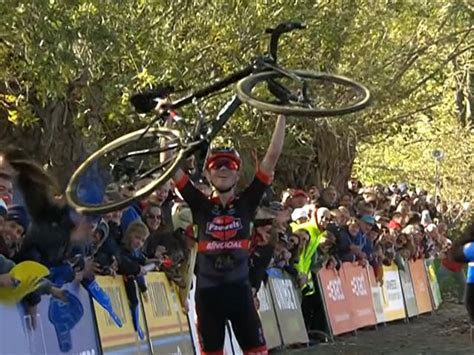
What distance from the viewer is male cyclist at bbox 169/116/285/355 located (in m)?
7.12

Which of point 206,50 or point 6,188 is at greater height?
point 206,50

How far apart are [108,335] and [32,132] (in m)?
4.93

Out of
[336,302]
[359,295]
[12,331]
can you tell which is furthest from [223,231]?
[359,295]

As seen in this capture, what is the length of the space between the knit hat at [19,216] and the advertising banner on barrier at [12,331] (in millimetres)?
619

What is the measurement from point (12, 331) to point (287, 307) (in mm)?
6503

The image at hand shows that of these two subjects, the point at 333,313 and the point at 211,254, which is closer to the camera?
the point at 211,254

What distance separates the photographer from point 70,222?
8.30m

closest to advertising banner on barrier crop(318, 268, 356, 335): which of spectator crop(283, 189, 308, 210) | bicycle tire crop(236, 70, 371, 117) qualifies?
spectator crop(283, 189, 308, 210)

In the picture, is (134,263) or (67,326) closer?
(67,326)

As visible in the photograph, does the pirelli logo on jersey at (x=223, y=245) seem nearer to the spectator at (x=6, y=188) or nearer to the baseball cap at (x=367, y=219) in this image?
the spectator at (x=6, y=188)

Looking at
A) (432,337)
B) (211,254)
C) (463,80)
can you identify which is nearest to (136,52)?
(211,254)

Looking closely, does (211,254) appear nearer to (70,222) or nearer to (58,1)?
(70,222)

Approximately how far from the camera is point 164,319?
10.5 metres

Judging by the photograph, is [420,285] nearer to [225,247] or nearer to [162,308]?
[162,308]
